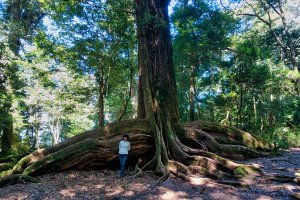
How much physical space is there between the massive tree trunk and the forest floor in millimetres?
520

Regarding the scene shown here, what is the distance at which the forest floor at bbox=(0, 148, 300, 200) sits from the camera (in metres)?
5.21

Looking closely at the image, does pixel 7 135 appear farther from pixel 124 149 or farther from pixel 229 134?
pixel 229 134

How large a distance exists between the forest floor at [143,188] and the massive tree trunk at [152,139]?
520 millimetres

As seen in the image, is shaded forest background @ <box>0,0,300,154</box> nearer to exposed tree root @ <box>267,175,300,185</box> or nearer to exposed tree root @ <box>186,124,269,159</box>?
exposed tree root @ <box>186,124,269,159</box>

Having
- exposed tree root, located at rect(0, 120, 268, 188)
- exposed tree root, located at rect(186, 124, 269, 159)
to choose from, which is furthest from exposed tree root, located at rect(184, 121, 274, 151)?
exposed tree root, located at rect(0, 120, 268, 188)

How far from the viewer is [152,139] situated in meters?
8.30

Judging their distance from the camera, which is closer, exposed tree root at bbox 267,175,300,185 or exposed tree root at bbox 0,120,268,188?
exposed tree root at bbox 267,175,300,185

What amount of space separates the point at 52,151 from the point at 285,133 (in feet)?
38.5

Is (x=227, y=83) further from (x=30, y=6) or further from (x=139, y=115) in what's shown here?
(x=30, y=6)

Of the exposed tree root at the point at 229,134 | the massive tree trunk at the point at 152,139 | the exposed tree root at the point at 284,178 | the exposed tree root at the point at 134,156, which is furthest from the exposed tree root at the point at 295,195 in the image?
the exposed tree root at the point at 229,134

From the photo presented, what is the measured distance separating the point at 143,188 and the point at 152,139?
2.55m

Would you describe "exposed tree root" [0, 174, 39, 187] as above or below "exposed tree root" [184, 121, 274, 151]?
below

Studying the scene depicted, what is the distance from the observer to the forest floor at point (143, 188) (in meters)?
5.21

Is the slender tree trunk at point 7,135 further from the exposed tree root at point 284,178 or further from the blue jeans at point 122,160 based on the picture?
the exposed tree root at point 284,178
